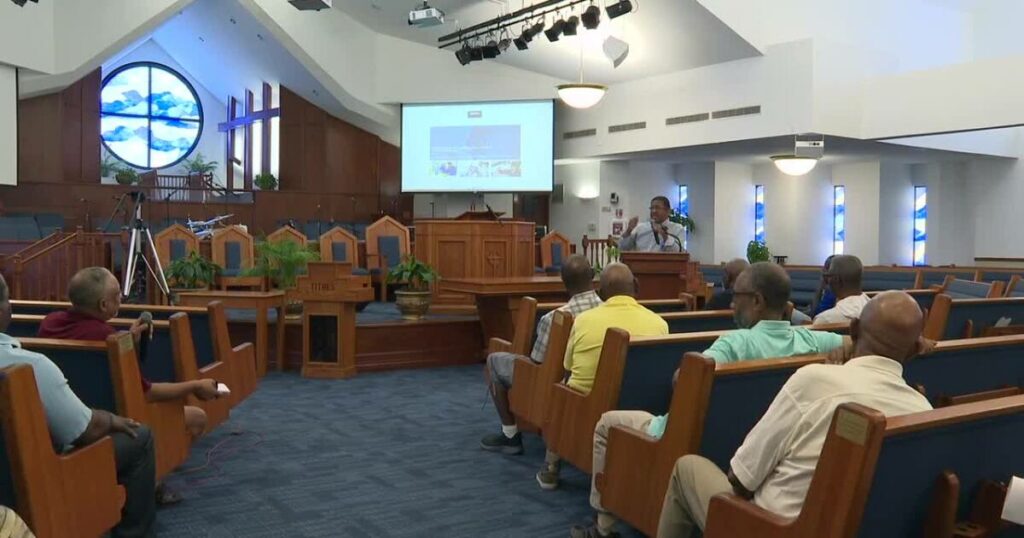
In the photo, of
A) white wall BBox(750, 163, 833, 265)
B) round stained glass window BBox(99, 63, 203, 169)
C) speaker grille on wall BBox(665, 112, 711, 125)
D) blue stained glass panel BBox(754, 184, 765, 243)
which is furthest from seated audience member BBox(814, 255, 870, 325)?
round stained glass window BBox(99, 63, 203, 169)

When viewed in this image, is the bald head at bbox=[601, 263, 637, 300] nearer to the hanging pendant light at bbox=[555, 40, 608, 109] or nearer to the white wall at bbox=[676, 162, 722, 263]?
the hanging pendant light at bbox=[555, 40, 608, 109]

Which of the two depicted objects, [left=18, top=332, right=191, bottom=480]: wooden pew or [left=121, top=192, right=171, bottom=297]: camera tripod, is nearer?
[left=18, top=332, right=191, bottom=480]: wooden pew

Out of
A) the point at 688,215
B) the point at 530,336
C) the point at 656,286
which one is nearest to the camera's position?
the point at 530,336

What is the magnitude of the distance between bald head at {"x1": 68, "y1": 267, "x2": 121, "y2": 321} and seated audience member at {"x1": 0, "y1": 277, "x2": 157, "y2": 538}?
0.36 metres

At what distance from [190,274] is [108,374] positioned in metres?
4.41

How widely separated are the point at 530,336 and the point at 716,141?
8036 millimetres

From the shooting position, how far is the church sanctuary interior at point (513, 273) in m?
2.01

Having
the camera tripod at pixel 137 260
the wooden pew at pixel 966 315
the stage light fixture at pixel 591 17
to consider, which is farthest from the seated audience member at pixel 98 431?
the stage light fixture at pixel 591 17

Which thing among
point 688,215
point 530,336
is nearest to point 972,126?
point 688,215

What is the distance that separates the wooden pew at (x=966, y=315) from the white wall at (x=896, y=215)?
33.3 ft

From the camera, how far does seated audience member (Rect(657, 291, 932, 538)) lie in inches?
68.6

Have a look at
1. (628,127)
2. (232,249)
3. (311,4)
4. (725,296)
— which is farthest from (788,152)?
(725,296)

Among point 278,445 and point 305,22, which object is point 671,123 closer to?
point 305,22

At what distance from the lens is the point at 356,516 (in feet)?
10.1
